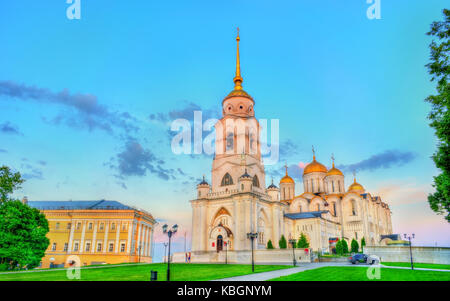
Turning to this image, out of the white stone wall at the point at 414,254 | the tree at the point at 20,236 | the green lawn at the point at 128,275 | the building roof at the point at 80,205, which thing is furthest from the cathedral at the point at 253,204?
the tree at the point at 20,236

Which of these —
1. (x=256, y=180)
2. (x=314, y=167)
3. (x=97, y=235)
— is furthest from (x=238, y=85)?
(x=97, y=235)

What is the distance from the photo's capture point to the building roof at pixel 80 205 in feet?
170

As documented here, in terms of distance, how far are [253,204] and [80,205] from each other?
31.5 meters

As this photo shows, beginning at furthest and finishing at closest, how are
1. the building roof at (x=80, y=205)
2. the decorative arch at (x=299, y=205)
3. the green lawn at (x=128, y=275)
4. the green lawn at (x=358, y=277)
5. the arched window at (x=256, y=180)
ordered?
1. the decorative arch at (x=299, y=205)
2. the building roof at (x=80, y=205)
3. the arched window at (x=256, y=180)
4. the green lawn at (x=128, y=275)
5. the green lawn at (x=358, y=277)

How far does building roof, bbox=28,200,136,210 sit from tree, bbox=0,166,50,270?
66.8 ft

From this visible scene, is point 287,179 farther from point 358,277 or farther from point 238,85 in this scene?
point 358,277

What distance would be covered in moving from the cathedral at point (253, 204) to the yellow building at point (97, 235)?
1132 cm

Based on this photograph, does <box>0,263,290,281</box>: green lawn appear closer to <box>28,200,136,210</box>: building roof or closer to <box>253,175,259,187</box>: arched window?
<box>253,175,259,187</box>: arched window

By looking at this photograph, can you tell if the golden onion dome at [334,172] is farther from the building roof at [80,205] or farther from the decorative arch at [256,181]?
the building roof at [80,205]

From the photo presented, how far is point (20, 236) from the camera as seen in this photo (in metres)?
29.0

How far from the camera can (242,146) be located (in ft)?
158

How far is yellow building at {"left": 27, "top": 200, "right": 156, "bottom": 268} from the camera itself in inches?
1897

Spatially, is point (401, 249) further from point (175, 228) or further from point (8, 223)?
point (8, 223)
